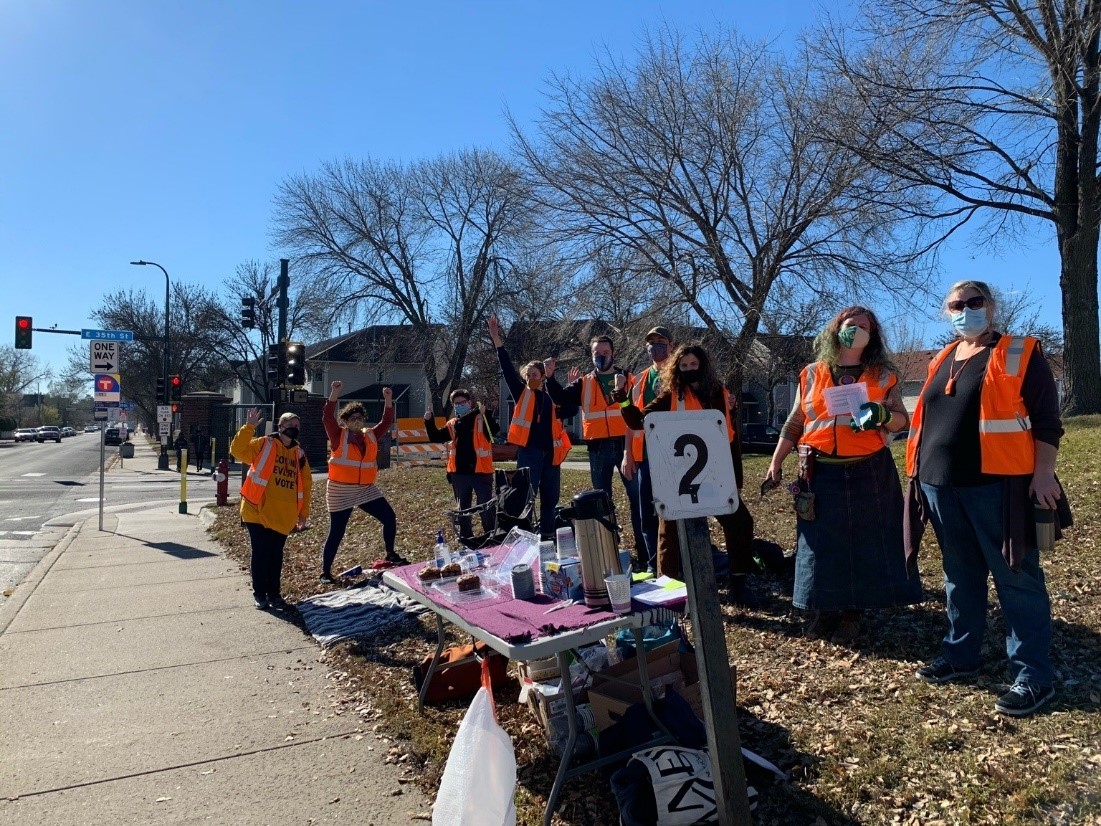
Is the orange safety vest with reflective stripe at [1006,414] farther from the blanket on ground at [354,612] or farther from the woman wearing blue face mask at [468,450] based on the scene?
the woman wearing blue face mask at [468,450]

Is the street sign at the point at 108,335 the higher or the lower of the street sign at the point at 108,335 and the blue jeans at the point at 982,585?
the higher

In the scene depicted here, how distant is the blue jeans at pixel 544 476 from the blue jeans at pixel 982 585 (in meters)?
4.15

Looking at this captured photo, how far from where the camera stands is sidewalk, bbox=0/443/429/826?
378cm

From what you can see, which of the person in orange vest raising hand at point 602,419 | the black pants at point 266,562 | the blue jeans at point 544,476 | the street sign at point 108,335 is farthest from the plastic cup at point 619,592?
the street sign at point 108,335

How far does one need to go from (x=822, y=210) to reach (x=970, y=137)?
11.0ft

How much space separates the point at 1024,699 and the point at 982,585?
1.93ft

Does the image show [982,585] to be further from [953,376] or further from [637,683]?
[637,683]

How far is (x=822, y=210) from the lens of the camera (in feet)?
58.9

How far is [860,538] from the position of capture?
4.75 meters

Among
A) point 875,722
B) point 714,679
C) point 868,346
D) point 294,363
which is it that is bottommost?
point 875,722

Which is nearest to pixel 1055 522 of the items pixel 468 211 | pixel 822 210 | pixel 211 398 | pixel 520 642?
pixel 520 642

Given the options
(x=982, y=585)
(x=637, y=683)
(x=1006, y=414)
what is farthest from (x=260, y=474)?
(x=1006, y=414)

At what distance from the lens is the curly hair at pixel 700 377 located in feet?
17.8

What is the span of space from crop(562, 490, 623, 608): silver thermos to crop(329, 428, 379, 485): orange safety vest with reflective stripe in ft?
16.6
